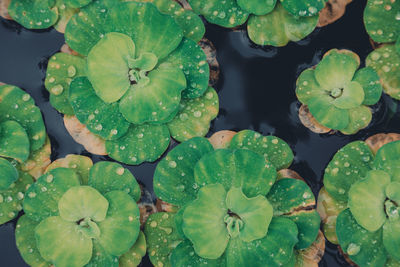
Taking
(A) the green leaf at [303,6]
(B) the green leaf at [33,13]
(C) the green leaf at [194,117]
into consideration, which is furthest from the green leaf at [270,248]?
(B) the green leaf at [33,13]

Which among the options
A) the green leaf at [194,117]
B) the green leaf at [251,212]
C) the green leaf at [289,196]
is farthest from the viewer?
the green leaf at [194,117]

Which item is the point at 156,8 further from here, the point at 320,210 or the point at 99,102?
the point at 320,210

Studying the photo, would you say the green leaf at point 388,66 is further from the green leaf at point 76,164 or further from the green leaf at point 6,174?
the green leaf at point 6,174

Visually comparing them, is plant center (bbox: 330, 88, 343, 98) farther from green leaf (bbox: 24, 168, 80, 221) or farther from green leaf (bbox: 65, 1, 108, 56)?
green leaf (bbox: 24, 168, 80, 221)

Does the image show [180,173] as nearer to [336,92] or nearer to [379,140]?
[336,92]

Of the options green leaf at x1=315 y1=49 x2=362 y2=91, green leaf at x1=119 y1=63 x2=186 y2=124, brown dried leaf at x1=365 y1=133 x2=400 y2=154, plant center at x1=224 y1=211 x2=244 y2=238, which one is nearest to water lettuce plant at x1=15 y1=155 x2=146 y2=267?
green leaf at x1=119 y1=63 x2=186 y2=124
